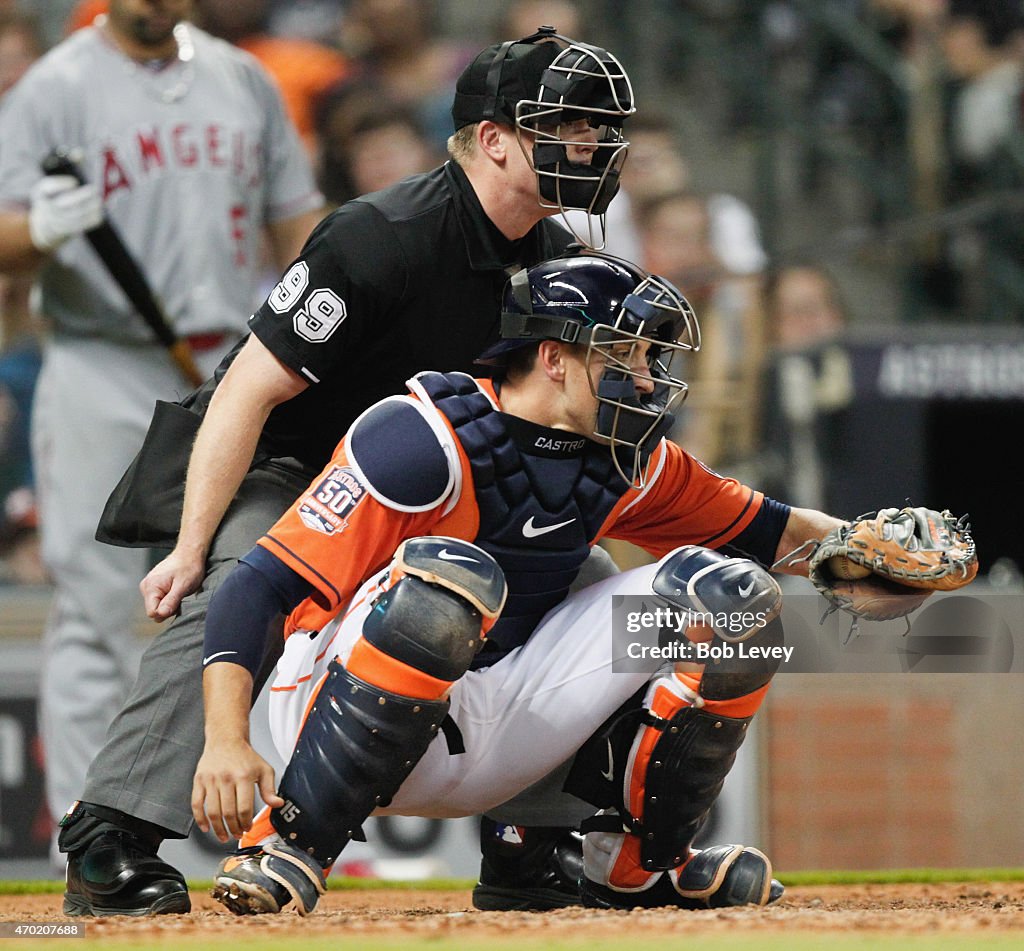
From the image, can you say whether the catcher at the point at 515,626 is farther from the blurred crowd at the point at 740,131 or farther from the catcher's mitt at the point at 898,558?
the blurred crowd at the point at 740,131

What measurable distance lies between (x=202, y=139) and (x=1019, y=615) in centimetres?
259

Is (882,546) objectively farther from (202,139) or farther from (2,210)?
(2,210)

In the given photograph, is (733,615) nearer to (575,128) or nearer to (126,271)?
(575,128)

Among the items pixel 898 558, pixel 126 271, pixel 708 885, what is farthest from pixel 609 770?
pixel 126 271

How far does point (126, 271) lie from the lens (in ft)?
16.2

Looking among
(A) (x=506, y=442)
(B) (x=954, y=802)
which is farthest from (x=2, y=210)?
(B) (x=954, y=802)

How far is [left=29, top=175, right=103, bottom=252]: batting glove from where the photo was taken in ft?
16.2

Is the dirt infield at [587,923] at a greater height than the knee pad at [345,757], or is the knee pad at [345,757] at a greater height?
the knee pad at [345,757]

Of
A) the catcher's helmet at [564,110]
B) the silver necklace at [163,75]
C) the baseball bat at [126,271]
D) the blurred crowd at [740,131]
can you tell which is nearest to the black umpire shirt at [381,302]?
the catcher's helmet at [564,110]

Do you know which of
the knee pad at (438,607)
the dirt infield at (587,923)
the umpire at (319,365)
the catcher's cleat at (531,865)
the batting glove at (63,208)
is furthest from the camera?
the batting glove at (63,208)

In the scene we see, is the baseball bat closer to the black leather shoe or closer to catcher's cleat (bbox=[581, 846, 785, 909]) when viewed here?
the black leather shoe

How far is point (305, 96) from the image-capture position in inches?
314

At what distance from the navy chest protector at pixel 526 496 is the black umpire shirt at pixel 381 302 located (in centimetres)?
26

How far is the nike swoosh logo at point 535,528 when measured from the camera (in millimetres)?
3244
